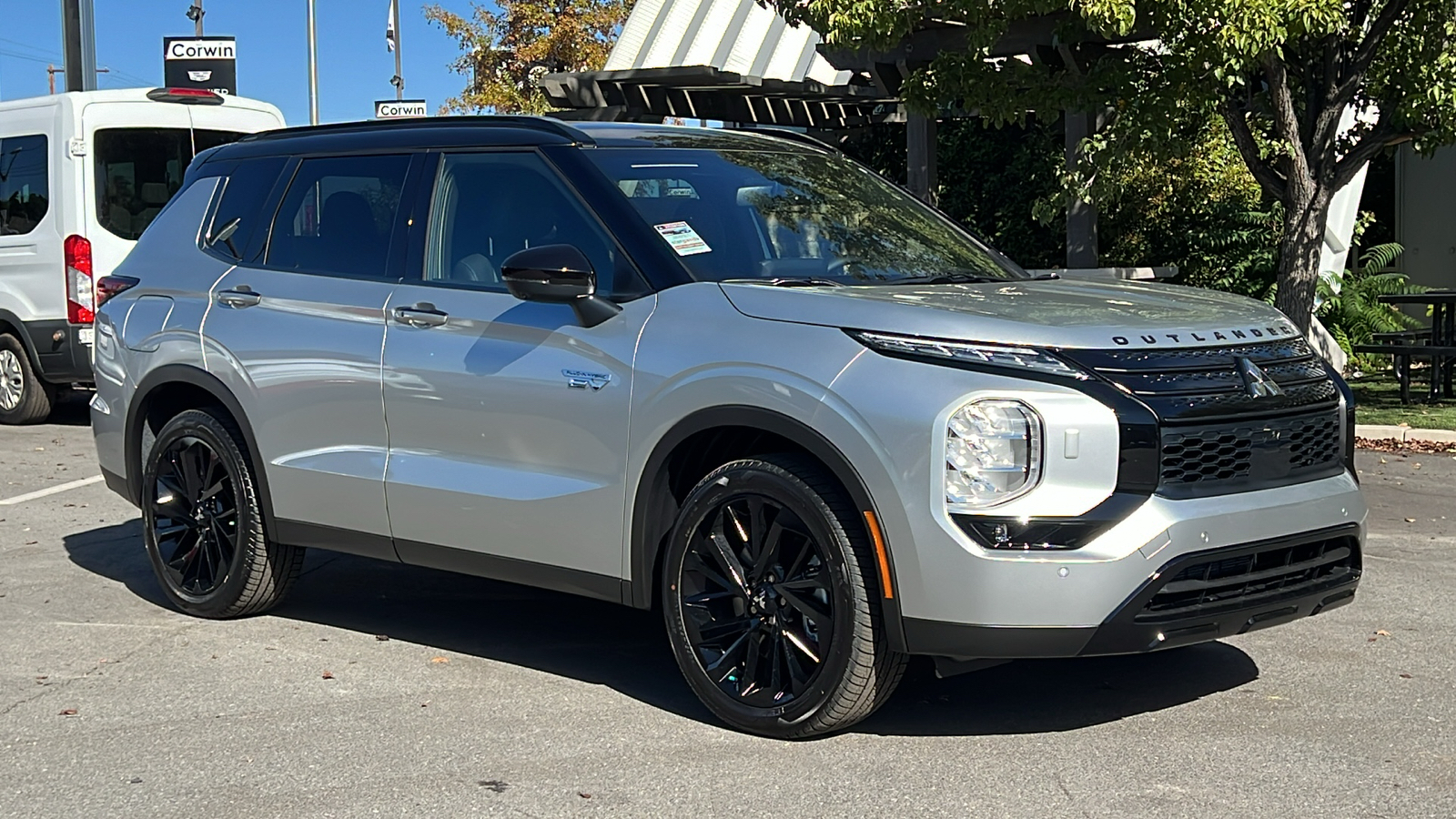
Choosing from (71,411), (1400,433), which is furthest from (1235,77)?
(71,411)

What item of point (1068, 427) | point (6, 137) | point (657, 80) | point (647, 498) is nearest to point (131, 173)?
point (6, 137)

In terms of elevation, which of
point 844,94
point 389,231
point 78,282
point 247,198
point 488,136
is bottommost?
point 78,282

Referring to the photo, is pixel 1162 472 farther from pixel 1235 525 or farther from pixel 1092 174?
pixel 1092 174

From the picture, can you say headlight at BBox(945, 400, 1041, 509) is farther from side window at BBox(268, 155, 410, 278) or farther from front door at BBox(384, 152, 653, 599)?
side window at BBox(268, 155, 410, 278)

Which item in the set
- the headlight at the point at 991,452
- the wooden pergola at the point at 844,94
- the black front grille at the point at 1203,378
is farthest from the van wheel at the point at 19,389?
the black front grille at the point at 1203,378

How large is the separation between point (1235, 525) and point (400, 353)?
2837mm

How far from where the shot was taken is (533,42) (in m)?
38.2

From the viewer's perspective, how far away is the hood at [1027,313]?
4.73 m

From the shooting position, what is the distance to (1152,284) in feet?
19.5

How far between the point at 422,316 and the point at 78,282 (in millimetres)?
8902

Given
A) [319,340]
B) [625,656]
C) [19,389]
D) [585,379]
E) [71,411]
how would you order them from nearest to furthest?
[585,379], [625,656], [319,340], [19,389], [71,411]

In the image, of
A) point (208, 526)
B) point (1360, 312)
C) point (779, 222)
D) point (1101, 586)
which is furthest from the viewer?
point (1360, 312)

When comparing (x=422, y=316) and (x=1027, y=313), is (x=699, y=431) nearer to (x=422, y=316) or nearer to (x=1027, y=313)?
(x=1027, y=313)

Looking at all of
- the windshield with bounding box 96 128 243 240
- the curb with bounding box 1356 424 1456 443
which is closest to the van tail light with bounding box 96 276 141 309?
the windshield with bounding box 96 128 243 240
